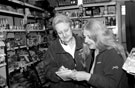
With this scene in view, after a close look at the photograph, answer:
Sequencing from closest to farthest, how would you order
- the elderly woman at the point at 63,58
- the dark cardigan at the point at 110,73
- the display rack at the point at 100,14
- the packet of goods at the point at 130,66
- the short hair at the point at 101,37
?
1. the packet of goods at the point at 130,66
2. the dark cardigan at the point at 110,73
3. the short hair at the point at 101,37
4. the elderly woman at the point at 63,58
5. the display rack at the point at 100,14

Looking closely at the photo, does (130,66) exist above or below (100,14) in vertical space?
below

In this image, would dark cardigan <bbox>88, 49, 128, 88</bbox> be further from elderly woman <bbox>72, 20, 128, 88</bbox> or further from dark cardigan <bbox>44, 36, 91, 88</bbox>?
dark cardigan <bbox>44, 36, 91, 88</bbox>

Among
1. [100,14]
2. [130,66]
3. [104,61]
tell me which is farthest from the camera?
[100,14]

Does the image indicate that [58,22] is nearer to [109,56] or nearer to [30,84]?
[109,56]

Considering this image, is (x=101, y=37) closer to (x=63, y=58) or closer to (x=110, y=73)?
(x=110, y=73)

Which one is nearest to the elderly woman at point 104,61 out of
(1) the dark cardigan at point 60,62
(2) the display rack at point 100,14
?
(1) the dark cardigan at point 60,62

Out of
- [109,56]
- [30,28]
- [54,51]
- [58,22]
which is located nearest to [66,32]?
[58,22]

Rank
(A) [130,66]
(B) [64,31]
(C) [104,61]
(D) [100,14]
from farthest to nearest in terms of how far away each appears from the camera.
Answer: (D) [100,14] → (B) [64,31] → (C) [104,61] → (A) [130,66]

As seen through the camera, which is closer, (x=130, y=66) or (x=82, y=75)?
(x=130, y=66)

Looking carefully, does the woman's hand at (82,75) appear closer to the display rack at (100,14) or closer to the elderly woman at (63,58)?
the elderly woman at (63,58)

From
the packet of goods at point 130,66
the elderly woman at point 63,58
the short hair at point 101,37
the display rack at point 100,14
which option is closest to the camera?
the packet of goods at point 130,66

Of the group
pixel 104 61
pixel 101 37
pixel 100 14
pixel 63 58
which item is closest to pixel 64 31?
pixel 63 58

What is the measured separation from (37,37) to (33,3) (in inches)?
36.5

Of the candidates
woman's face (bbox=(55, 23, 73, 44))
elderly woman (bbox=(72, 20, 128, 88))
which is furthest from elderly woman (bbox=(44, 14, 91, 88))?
elderly woman (bbox=(72, 20, 128, 88))
